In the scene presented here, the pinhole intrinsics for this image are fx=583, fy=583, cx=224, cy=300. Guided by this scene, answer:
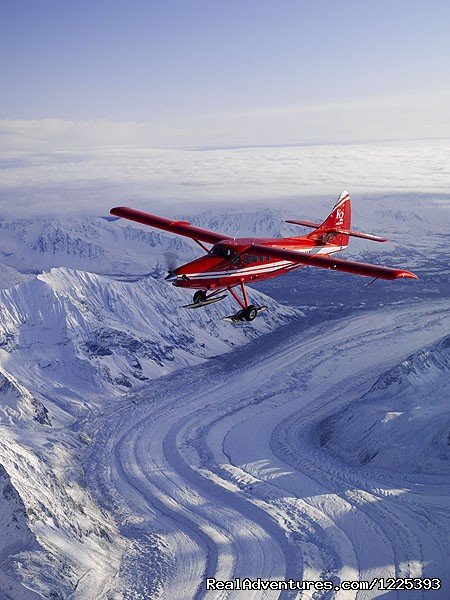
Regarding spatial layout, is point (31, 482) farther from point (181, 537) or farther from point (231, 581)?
point (231, 581)

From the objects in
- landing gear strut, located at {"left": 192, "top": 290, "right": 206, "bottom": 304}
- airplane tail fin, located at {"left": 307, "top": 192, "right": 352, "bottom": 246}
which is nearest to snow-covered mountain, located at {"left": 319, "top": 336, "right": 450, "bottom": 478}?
airplane tail fin, located at {"left": 307, "top": 192, "right": 352, "bottom": 246}

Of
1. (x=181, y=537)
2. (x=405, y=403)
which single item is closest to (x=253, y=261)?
(x=181, y=537)

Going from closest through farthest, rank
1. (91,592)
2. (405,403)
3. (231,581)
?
(91,592), (231,581), (405,403)

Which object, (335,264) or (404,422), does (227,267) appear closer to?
(335,264)

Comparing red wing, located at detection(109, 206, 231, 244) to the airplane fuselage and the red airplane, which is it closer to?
the red airplane

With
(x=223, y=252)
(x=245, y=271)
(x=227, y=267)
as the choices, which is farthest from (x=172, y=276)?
(x=245, y=271)

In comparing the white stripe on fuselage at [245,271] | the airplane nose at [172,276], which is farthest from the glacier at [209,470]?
the airplane nose at [172,276]

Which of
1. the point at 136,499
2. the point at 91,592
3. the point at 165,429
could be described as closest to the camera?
the point at 91,592
